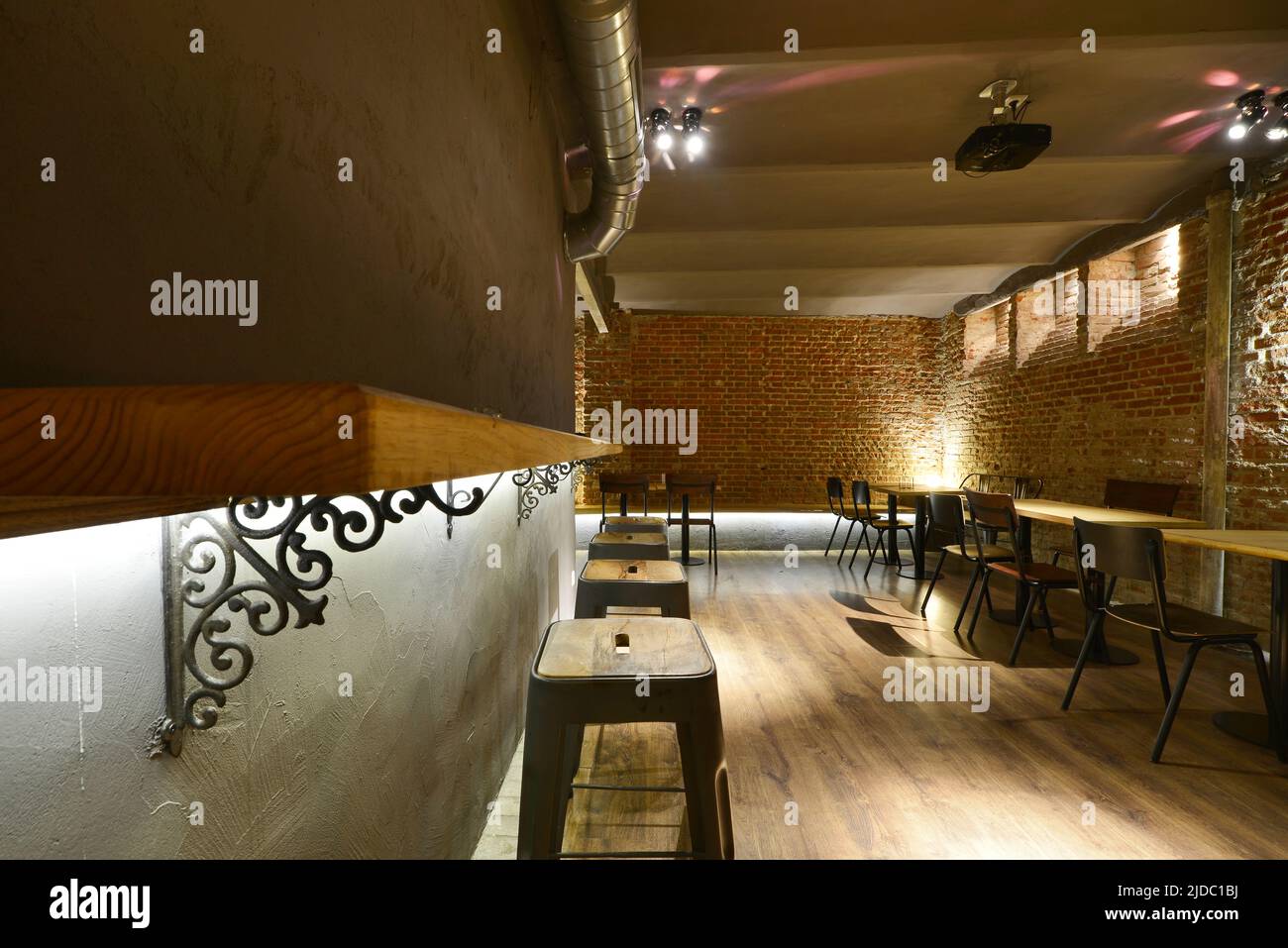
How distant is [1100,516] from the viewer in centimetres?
357

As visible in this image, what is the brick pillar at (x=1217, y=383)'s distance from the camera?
13.0 ft

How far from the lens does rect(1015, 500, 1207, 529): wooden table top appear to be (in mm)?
3297

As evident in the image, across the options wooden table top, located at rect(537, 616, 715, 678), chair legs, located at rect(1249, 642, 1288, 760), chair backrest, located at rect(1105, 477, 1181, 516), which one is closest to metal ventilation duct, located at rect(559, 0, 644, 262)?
wooden table top, located at rect(537, 616, 715, 678)

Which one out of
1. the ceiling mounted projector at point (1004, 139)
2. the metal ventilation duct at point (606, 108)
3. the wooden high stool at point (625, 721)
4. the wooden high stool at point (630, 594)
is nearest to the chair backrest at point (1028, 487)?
the ceiling mounted projector at point (1004, 139)

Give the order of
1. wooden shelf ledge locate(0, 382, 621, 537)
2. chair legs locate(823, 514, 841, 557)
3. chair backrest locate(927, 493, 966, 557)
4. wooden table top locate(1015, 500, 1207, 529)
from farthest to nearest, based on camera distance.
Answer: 1. chair legs locate(823, 514, 841, 557)
2. chair backrest locate(927, 493, 966, 557)
3. wooden table top locate(1015, 500, 1207, 529)
4. wooden shelf ledge locate(0, 382, 621, 537)

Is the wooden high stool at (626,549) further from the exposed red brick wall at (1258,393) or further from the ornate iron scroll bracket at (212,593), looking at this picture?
the exposed red brick wall at (1258,393)

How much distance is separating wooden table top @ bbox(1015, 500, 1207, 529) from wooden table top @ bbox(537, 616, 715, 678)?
2707 millimetres

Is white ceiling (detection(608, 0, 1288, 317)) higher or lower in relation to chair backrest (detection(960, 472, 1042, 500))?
higher

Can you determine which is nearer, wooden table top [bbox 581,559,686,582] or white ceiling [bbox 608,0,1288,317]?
wooden table top [bbox 581,559,686,582]
